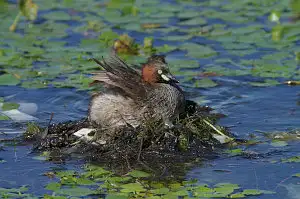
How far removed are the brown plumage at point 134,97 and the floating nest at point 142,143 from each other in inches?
4.5

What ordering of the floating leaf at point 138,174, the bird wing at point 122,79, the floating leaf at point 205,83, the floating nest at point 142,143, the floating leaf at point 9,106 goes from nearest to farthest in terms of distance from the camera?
the floating leaf at point 138,174 < the floating nest at point 142,143 < the bird wing at point 122,79 < the floating leaf at point 9,106 < the floating leaf at point 205,83

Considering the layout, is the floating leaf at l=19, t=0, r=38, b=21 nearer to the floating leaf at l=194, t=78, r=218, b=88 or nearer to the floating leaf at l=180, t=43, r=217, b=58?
the floating leaf at l=180, t=43, r=217, b=58

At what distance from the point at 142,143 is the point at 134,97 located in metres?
0.53

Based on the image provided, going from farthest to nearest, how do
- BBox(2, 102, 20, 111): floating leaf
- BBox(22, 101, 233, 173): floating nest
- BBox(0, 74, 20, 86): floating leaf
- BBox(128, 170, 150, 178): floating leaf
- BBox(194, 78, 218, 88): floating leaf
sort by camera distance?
1. BBox(194, 78, 218, 88): floating leaf
2. BBox(0, 74, 20, 86): floating leaf
3. BBox(2, 102, 20, 111): floating leaf
4. BBox(22, 101, 233, 173): floating nest
5. BBox(128, 170, 150, 178): floating leaf

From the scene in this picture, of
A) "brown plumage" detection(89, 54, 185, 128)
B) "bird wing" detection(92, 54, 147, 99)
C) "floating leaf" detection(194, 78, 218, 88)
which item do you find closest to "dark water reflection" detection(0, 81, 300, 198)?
"floating leaf" detection(194, 78, 218, 88)

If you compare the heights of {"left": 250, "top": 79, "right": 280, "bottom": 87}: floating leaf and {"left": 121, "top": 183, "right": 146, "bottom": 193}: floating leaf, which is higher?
{"left": 250, "top": 79, "right": 280, "bottom": 87}: floating leaf

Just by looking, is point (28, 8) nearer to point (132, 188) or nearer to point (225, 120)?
point (225, 120)

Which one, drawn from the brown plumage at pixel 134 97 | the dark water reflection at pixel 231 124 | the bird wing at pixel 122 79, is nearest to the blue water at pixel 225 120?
the dark water reflection at pixel 231 124

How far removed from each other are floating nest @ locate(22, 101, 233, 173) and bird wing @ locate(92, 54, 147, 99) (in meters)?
0.38

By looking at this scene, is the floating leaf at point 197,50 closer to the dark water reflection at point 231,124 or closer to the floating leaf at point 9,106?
the dark water reflection at point 231,124

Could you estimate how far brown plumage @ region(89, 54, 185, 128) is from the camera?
30.3 ft

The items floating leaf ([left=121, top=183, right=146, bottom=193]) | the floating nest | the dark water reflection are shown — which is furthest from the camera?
the floating nest

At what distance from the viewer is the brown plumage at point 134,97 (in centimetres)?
924

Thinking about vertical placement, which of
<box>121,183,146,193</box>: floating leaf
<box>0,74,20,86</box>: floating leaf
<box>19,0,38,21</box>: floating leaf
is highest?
<box>19,0,38,21</box>: floating leaf
